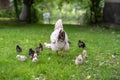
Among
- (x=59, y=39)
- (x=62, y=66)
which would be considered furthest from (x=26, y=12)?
(x=62, y=66)

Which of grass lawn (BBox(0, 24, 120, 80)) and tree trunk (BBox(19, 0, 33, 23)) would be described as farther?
tree trunk (BBox(19, 0, 33, 23))

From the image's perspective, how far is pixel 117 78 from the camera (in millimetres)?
6371

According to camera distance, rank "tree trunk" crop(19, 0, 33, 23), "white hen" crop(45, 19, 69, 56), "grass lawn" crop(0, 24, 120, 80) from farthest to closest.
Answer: "tree trunk" crop(19, 0, 33, 23), "white hen" crop(45, 19, 69, 56), "grass lawn" crop(0, 24, 120, 80)

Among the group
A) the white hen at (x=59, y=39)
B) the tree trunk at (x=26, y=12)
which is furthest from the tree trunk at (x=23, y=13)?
the white hen at (x=59, y=39)

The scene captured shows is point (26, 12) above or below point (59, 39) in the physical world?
below

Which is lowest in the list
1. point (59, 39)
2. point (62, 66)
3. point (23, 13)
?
point (23, 13)

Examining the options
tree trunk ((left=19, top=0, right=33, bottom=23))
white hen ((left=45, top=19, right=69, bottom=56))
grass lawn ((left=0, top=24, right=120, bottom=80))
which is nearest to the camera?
grass lawn ((left=0, top=24, right=120, bottom=80))

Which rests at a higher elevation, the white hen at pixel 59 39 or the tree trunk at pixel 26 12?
the white hen at pixel 59 39

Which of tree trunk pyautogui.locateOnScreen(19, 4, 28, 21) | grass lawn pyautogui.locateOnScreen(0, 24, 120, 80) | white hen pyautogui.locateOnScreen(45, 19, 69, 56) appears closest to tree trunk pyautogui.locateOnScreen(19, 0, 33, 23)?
tree trunk pyautogui.locateOnScreen(19, 4, 28, 21)

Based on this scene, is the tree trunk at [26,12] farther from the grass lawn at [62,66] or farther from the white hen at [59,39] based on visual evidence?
the white hen at [59,39]

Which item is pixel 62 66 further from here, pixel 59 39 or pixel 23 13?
pixel 23 13

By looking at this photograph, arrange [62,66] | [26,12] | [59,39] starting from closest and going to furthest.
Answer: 1. [62,66]
2. [59,39]
3. [26,12]

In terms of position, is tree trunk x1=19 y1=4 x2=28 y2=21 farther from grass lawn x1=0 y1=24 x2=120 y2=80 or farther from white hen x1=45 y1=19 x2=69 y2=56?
white hen x1=45 y1=19 x2=69 y2=56

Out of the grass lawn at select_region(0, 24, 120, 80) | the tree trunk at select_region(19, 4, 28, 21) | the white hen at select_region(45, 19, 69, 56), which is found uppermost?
the white hen at select_region(45, 19, 69, 56)
